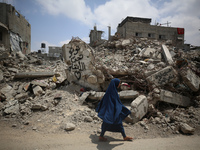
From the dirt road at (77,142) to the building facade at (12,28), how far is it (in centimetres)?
1147

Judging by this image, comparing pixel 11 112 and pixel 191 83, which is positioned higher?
pixel 191 83

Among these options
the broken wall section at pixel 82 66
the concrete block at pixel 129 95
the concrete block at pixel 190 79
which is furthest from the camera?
the broken wall section at pixel 82 66

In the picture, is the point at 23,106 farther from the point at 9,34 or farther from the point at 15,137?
the point at 9,34

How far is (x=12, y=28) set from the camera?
12797 millimetres

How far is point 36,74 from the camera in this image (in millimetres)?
6023

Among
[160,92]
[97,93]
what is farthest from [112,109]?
[160,92]

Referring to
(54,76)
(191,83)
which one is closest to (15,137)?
(54,76)

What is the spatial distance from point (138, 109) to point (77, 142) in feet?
6.53

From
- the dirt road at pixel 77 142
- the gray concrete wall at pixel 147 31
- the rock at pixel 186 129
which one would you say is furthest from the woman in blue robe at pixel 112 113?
the gray concrete wall at pixel 147 31

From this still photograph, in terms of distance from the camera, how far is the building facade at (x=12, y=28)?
39.8 ft

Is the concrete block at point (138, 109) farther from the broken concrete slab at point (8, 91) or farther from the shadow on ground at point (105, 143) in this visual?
the broken concrete slab at point (8, 91)

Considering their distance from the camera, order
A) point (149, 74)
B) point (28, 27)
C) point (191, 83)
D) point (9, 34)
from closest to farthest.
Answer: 1. point (191, 83)
2. point (149, 74)
3. point (9, 34)
4. point (28, 27)

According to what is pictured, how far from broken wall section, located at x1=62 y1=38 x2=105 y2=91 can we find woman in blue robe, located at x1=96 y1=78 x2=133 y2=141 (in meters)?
2.20

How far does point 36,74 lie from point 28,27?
14602 mm
